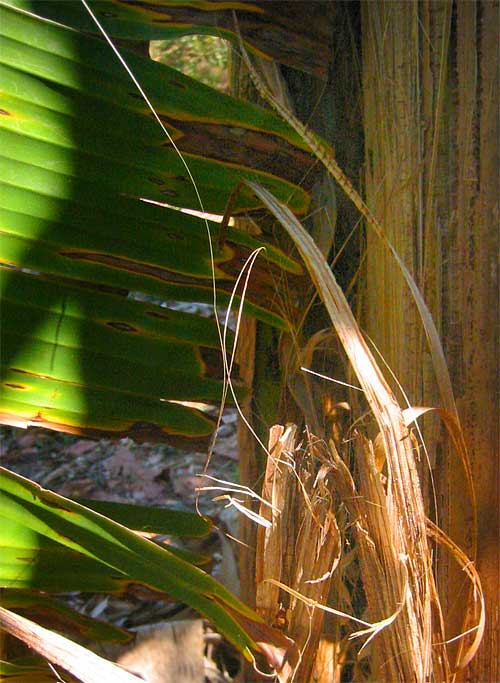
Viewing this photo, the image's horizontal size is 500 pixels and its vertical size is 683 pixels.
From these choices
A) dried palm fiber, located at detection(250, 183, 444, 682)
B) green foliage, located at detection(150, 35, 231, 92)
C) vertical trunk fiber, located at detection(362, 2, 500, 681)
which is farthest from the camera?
green foliage, located at detection(150, 35, 231, 92)

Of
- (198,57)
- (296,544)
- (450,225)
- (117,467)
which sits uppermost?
(198,57)

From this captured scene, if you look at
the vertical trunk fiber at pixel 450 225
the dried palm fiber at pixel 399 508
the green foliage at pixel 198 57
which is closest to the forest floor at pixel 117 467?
the vertical trunk fiber at pixel 450 225

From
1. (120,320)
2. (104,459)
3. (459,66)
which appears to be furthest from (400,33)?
(104,459)

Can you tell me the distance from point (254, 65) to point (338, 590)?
68 cm

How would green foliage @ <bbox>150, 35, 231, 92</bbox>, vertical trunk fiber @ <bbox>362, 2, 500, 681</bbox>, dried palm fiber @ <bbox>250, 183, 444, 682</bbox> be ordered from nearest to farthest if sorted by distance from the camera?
dried palm fiber @ <bbox>250, 183, 444, 682</bbox>
vertical trunk fiber @ <bbox>362, 2, 500, 681</bbox>
green foliage @ <bbox>150, 35, 231, 92</bbox>

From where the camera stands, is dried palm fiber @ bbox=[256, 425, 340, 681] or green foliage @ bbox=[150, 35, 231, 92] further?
green foliage @ bbox=[150, 35, 231, 92]

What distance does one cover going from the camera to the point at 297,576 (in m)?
0.76

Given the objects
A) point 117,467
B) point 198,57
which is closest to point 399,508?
point 117,467

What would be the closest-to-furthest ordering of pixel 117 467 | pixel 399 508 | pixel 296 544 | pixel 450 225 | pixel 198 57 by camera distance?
pixel 399 508, pixel 296 544, pixel 450 225, pixel 117 467, pixel 198 57

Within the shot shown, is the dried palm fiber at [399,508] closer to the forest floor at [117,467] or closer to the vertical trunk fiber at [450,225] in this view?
the vertical trunk fiber at [450,225]

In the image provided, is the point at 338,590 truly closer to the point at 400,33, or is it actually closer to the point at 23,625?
the point at 23,625

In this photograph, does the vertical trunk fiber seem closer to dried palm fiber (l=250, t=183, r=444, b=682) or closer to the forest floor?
dried palm fiber (l=250, t=183, r=444, b=682)

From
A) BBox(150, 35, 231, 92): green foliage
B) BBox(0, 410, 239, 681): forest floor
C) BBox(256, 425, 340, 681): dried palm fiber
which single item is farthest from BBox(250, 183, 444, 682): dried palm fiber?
BBox(150, 35, 231, 92): green foliage

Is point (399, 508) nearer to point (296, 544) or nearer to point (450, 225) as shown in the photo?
point (296, 544)
